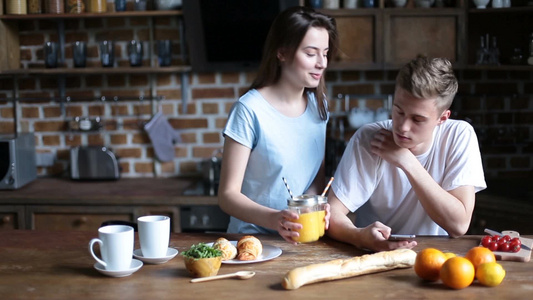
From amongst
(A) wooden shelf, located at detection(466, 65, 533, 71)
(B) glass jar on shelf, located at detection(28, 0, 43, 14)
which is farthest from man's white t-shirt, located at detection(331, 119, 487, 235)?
(B) glass jar on shelf, located at detection(28, 0, 43, 14)

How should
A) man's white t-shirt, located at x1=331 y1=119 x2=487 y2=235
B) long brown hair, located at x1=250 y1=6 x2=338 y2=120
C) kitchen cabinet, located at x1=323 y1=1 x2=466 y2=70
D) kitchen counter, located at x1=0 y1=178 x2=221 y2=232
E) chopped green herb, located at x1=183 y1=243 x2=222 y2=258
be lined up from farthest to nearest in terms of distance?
kitchen cabinet, located at x1=323 y1=1 x2=466 y2=70, kitchen counter, located at x1=0 y1=178 x2=221 y2=232, long brown hair, located at x1=250 y1=6 x2=338 y2=120, man's white t-shirt, located at x1=331 y1=119 x2=487 y2=235, chopped green herb, located at x1=183 y1=243 x2=222 y2=258

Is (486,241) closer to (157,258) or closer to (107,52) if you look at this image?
(157,258)

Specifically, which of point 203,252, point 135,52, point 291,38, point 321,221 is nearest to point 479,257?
point 321,221

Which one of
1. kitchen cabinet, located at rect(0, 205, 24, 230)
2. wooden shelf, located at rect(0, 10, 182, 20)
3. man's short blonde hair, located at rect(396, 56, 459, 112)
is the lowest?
kitchen cabinet, located at rect(0, 205, 24, 230)

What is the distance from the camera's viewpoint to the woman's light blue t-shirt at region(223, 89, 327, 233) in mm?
2170

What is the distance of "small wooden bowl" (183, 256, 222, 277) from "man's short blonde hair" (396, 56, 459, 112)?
727 mm

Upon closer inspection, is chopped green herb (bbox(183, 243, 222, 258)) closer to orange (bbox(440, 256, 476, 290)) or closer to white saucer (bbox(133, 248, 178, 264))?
white saucer (bbox(133, 248, 178, 264))

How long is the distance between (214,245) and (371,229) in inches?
16.4

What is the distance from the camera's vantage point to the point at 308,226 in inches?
69.9

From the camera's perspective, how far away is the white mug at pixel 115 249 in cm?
160

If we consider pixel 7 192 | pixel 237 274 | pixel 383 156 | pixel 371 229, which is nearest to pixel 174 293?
pixel 237 274

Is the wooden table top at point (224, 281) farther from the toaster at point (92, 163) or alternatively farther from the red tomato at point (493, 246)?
A: the toaster at point (92, 163)

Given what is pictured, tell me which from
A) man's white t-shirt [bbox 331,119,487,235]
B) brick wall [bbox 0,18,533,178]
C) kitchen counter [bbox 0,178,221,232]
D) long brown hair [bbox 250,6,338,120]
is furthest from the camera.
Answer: brick wall [bbox 0,18,533,178]

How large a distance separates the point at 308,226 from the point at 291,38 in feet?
2.24
